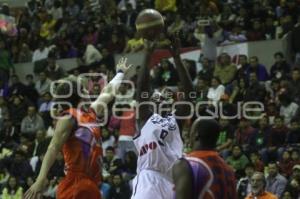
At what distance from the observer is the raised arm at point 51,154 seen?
6.90 metres

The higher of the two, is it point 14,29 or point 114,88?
point 14,29

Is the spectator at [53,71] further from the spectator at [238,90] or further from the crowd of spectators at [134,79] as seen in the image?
the spectator at [238,90]

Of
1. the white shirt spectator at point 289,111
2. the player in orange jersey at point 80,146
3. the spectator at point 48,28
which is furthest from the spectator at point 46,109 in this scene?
the player in orange jersey at point 80,146

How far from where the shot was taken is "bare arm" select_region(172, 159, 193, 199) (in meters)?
5.75

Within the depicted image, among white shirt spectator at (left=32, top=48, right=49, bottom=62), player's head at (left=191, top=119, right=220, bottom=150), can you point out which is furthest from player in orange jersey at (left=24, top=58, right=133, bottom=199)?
white shirt spectator at (left=32, top=48, right=49, bottom=62)

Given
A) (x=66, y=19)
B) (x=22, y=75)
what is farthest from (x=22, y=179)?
(x=66, y=19)

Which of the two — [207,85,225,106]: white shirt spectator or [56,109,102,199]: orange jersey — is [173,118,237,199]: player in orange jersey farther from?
[207,85,225,106]: white shirt spectator

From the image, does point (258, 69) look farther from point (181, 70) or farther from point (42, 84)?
point (181, 70)

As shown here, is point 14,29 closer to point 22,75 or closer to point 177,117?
point 22,75

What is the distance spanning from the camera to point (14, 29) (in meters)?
22.0

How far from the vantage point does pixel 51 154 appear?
280 inches

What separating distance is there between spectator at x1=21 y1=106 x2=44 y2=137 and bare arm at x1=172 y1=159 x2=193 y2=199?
1204cm

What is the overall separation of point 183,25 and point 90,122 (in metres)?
12.0

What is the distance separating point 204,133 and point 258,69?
1118cm
